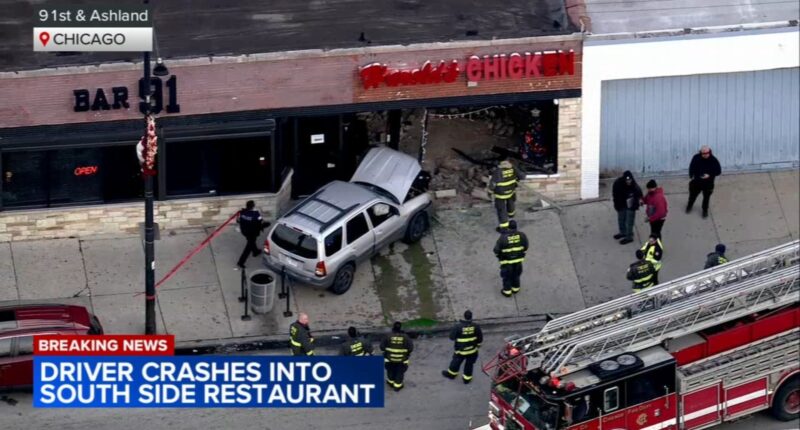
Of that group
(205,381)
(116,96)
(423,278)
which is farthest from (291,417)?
(116,96)

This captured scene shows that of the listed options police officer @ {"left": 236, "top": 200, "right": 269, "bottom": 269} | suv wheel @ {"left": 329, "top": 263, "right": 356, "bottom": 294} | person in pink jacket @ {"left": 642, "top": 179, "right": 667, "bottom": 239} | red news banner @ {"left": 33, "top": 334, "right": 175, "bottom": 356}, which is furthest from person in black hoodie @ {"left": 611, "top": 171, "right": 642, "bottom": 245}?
red news banner @ {"left": 33, "top": 334, "right": 175, "bottom": 356}

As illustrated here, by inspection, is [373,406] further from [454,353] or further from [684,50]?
[684,50]

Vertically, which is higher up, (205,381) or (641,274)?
(641,274)

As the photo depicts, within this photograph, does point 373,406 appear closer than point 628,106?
Yes

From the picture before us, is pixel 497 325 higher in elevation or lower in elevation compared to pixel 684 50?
lower

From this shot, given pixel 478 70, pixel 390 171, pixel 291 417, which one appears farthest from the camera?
pixel 390 171

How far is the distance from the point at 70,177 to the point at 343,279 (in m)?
5.51

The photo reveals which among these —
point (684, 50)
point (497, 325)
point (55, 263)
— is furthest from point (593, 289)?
point (55, 263)

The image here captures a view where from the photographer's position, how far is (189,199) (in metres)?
36.5

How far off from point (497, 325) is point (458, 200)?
3.95 meters

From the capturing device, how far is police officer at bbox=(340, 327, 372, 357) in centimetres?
3147

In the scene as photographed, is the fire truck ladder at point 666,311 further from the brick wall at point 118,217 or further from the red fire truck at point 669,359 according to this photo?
the brick wall at point 118,217

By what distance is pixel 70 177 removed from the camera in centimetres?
3597

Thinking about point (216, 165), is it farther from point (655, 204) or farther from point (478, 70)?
point (655, 204)
